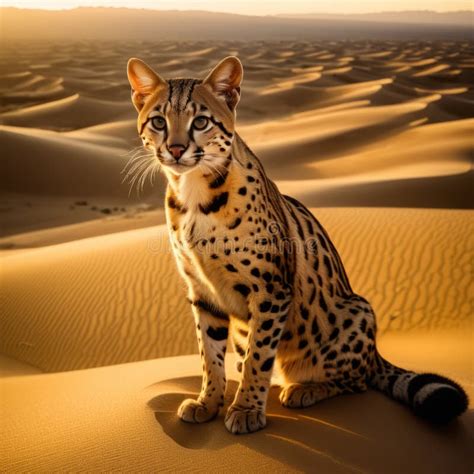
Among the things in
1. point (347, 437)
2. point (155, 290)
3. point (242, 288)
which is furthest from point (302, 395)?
point (155, 290)

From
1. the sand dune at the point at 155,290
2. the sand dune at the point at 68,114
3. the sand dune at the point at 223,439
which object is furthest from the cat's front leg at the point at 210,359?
the sand dune at the point at 68,114

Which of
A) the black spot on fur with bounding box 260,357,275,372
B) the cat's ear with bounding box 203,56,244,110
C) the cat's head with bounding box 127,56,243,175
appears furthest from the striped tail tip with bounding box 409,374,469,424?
the cat's ear with bounding box 203,56,244,110

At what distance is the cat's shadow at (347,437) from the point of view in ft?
11.6

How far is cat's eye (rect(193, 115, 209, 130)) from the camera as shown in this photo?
341cm

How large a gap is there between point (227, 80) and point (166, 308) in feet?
17.8

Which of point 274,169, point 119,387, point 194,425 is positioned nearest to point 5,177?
point 274,169

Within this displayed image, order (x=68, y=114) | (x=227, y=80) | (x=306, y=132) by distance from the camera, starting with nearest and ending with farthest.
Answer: (x=227, y=80) < (x=306, y=132) < (x=68, y=114)

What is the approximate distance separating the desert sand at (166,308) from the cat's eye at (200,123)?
1935mm

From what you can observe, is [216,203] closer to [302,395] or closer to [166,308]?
[302,395]

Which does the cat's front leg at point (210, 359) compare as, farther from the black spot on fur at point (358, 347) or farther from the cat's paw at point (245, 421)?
the black spot on fur at point (358, 347)

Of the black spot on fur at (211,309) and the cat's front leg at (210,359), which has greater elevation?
the black spot on fur at (211,309)

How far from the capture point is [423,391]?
13.0 ft

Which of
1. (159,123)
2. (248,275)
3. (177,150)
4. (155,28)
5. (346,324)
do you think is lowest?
(346,324)

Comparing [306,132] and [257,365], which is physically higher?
[257,365]
